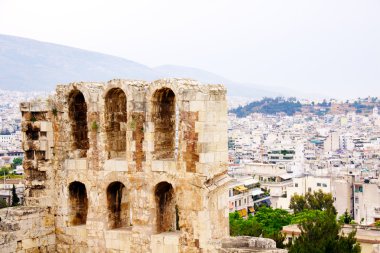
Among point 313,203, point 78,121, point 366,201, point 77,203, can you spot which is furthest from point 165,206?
point 366,201

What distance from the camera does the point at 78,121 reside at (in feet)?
57.1

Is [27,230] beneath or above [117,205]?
beneath

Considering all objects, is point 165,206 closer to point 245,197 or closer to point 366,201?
point 245,197

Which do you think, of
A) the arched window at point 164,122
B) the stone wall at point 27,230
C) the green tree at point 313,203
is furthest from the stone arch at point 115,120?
the green tree at point 313,203

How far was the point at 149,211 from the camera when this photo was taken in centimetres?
1538

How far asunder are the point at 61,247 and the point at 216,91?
5294 mm

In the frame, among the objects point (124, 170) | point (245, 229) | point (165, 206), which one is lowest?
point (245, 229)

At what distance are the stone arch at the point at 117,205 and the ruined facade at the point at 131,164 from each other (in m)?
0.02

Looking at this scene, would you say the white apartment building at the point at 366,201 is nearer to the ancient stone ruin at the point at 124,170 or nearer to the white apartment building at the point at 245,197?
the white apartment building at the point at 245,197

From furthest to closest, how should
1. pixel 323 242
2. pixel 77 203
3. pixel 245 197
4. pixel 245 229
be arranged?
1. pixel 245 197
2. pixel 245 229
3. pixel 323 242
4. pixel 77 203

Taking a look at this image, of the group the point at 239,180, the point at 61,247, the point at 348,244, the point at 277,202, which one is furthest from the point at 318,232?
the point at 239,180

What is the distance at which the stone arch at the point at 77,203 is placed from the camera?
17.0 meters

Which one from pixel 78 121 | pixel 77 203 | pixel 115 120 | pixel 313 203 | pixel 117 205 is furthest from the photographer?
pixel 313 203

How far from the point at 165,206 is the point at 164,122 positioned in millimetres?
1804
